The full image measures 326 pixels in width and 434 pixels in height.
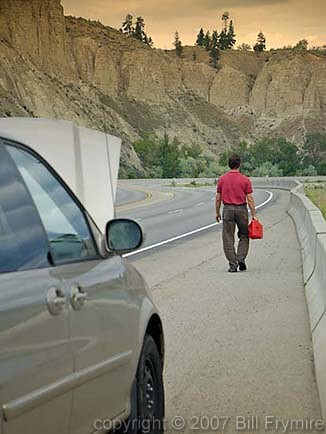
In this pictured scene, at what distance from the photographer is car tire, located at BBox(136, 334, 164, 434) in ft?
18.5

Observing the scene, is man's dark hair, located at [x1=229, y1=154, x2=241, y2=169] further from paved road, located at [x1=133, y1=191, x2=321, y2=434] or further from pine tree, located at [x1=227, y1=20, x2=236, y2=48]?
pine tree, located at [x1=227, y1=20, x2=236, y2=48]

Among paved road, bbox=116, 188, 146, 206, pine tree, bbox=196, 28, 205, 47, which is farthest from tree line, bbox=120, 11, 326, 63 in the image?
paved road, bbox=116, 188, 146, 206

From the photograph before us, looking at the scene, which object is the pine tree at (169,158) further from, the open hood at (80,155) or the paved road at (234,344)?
the open hood at (80,155)

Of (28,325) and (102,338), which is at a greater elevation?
(28,325)

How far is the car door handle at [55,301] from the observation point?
4.33 m

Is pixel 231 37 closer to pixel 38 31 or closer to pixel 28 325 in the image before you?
pixel 38 31

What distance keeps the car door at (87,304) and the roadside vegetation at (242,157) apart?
10191 centimetres

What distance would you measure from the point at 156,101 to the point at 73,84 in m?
22.2

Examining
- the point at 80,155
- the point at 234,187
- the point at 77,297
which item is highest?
the point at 77,297

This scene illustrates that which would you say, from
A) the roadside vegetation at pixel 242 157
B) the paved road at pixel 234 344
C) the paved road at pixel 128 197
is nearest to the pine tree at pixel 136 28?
the roadside vegetation at pixel 242 157

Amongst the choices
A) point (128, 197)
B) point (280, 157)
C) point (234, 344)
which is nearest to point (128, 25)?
point (280, 157)

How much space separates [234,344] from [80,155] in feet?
16.7

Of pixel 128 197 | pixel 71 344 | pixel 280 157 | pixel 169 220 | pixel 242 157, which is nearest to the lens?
pixel 71 344

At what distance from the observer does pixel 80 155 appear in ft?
47.3
